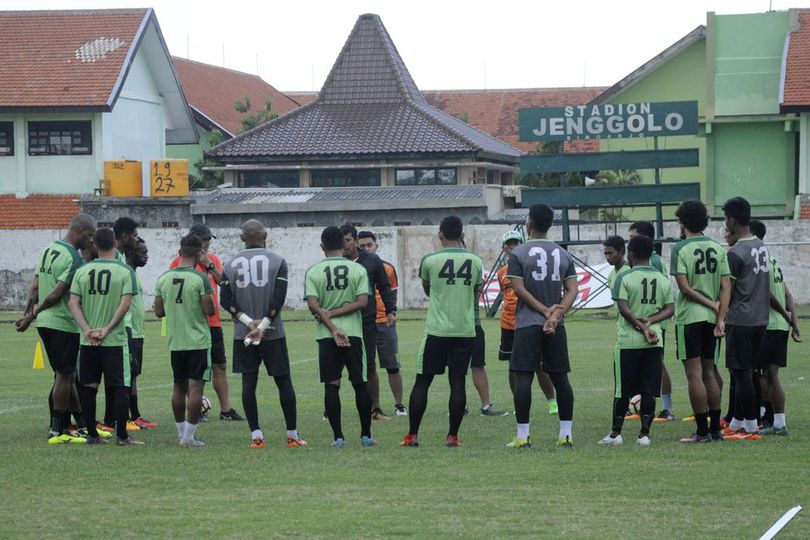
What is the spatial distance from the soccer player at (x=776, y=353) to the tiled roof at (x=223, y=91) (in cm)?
5108

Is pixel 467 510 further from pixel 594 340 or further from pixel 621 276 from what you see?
pixel 594 340

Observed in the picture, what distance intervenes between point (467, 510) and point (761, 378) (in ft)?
16.4

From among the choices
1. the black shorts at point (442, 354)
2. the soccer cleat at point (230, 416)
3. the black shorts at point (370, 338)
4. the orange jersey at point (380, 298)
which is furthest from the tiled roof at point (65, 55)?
the black shorts at point (442, 354)

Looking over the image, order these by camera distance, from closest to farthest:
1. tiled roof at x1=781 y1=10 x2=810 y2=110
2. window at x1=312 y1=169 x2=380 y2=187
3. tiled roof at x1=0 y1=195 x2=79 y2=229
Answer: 1. tiled roof at x1=781 y1=10 x2=810 y2=110
2. tiled roof at x1=0 y1=195 x2=79 y2=229
3. window at x1=312 y1=169 x2=380 y2=187

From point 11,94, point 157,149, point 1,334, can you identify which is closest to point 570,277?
point 1,334

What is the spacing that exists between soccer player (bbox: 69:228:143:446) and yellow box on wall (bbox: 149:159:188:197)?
31380 millimetres

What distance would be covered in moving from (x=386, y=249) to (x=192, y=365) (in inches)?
958

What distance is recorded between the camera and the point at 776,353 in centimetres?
1230

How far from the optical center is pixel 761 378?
12.6 m

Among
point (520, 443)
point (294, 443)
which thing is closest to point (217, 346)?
point (294, 443)

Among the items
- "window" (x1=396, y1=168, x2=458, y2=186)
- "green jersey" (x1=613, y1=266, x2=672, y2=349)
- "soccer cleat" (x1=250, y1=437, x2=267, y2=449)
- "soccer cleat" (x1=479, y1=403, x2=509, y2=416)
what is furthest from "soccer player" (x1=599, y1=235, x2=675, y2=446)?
"window" (x1=396, y1=168, x2=458, y2=186)

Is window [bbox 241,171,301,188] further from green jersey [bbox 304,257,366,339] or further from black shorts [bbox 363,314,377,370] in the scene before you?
green jersey [bbox 304,257,366,339]

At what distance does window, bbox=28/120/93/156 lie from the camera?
4456 centimetres

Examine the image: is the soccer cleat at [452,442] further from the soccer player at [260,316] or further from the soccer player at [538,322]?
the soccer player at [260,316]
